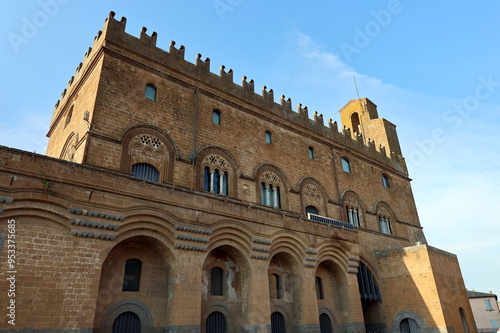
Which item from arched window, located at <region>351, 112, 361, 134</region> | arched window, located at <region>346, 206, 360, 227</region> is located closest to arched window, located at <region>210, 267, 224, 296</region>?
arched window, located at <region>346, 206, 360, 227</region>

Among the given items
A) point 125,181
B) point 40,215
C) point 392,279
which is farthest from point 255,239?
point 392,279

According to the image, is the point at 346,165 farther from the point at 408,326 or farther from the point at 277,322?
the point at 277,322

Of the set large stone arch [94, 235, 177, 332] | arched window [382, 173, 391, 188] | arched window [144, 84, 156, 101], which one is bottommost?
large stone arch [94, 235, 177, 332]

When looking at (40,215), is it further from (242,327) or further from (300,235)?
(300,235)

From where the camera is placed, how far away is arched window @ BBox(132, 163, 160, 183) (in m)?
13.8

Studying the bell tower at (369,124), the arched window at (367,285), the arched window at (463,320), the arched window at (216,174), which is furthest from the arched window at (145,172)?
the bell tower at (369,124)

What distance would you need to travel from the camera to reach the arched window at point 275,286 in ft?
47.4

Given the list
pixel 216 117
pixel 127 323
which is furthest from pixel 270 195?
pixel 127 323

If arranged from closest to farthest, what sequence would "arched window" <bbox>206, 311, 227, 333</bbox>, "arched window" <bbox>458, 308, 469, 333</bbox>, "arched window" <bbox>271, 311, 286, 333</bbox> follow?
"arched window" <bbox>206, 311, 227, 333</bbox> → "arched window" <bbox>271, 311, 286, 333</bbox> → "arched window" <bbox>458, 308, 469, 333</bbox>

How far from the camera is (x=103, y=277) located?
10.2 m

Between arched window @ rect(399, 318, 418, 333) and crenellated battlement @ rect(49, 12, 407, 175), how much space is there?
446 inches

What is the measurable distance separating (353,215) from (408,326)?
689 centimetres

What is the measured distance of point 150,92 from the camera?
15.5m

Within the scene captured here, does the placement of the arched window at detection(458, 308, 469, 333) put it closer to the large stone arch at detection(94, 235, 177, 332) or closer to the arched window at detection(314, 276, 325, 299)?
the arched window at detection(314, 276, 325, 299)
